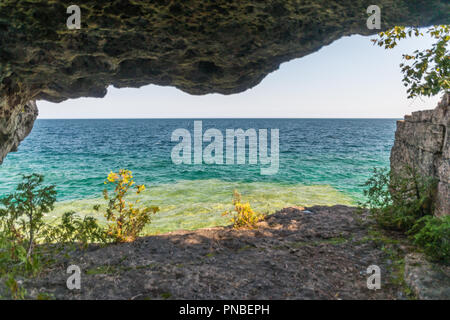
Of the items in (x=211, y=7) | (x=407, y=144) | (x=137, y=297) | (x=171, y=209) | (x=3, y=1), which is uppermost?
(x=211, y=7)

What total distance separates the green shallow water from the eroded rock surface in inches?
191

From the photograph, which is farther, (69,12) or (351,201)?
(351,201)

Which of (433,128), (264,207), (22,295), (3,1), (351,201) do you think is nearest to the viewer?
(22,295)

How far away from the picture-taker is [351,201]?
13117 mm

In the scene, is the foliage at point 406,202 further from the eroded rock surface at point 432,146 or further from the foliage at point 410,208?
the eroded rock surface at point 432,146

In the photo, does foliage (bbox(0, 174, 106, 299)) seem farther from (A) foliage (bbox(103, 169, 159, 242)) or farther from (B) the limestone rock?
(B) the limestone rock

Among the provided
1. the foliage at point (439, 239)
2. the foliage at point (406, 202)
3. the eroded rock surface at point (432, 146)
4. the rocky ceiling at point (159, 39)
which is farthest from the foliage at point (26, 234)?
the eroded rock surface at point (432, 146)

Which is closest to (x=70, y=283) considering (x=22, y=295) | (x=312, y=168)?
(x=22, y=295)

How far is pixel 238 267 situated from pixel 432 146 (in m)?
4.67

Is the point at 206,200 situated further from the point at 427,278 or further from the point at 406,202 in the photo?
the point at 427,278

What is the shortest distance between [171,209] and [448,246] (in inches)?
408

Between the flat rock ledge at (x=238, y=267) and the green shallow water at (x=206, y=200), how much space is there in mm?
3838

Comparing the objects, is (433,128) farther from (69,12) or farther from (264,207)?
(69,12)

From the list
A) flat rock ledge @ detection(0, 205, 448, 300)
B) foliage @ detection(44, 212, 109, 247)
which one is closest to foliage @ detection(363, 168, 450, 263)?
flat rock ledge @ detection(0, 205, 448, 300)
